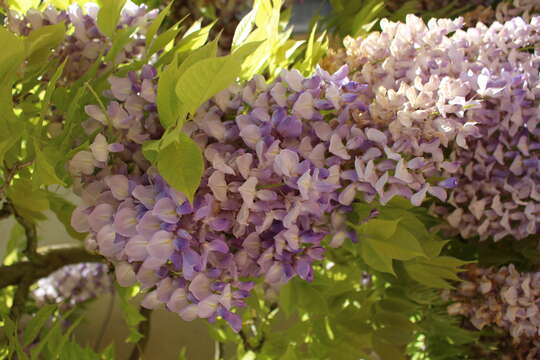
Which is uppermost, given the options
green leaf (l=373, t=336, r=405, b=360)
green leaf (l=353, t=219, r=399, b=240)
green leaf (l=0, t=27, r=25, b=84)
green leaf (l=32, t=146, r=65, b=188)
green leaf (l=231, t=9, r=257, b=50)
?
green leaf (l=0, t=27, r=25, b=84)

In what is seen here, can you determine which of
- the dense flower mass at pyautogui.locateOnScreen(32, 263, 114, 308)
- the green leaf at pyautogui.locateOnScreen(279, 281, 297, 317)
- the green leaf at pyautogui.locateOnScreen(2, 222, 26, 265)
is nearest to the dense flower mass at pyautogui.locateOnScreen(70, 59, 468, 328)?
the green leaf at pyautogui.locateOnScreen(279, 281, 297, 317)

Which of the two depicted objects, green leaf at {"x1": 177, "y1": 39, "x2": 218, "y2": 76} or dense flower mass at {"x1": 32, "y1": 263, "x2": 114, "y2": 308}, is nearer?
green leaf at {"x1": 177, "y1": 39, "x2": 218, "y2": 76}

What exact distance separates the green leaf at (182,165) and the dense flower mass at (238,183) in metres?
0.01

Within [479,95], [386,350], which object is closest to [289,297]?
[386,350]

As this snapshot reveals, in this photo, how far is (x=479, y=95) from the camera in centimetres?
31

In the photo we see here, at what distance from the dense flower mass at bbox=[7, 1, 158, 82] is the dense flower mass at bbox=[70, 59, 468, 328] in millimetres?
69

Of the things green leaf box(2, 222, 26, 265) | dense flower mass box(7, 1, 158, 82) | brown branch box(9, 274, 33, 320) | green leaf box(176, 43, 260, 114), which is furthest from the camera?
green leaf box(2, 222, 26, 265)

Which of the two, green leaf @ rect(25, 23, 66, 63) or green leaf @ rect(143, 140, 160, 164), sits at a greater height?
green leaf @ rect(25, 23, 66, 63)

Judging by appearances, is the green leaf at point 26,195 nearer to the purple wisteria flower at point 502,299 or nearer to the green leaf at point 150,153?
the green leaf at point 150,153

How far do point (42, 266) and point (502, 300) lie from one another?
0.33m

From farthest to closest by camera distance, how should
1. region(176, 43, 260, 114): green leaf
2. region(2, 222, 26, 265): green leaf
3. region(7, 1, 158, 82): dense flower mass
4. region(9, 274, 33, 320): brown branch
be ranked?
1. region(2, 222, 26, 265): green leaf
2. region(9, 274, 33, 320): brown branch
3. region(7, 1, 158, 82): dense flower mass
4. region(176, 43, 260, 114): green leaf

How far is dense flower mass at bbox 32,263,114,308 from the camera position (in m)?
0.69

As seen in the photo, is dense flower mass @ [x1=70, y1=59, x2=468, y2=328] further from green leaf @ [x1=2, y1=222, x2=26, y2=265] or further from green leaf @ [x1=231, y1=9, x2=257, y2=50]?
green leaf @ [x1=2, y1=222, x2=26, y2=265]

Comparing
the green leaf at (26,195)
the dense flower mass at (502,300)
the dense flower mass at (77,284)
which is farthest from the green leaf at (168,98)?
the dense flower mass at (77,284)
